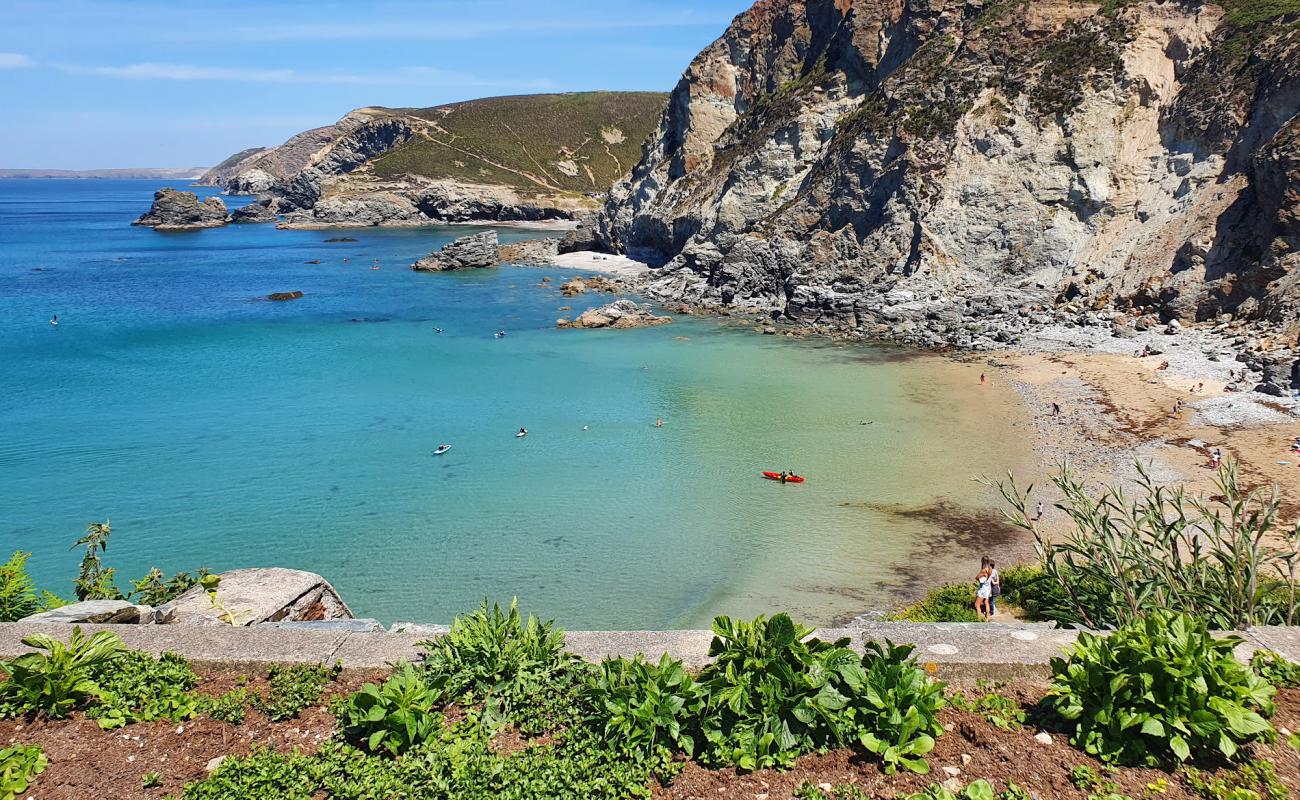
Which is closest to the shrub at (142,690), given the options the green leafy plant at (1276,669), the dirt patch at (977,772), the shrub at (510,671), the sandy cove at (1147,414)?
the shrub at (510,671)

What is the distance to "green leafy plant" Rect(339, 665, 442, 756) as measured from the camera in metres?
6.83

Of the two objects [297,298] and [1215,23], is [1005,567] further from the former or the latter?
[297,298]

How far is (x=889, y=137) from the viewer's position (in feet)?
188

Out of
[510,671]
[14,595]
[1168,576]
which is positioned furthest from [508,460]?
[1168,576]

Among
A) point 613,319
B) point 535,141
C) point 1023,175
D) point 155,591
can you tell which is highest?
point 535,141

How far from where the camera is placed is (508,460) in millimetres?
30484

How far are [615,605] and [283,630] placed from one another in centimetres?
1170

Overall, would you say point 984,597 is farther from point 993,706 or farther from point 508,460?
point 508,460

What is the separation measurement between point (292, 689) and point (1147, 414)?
34611mm

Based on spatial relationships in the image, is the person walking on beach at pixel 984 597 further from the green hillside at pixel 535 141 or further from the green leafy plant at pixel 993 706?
the green hillside at pixel 535 141

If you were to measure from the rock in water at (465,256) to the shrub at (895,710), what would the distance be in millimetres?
86602

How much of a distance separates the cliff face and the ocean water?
9.54m

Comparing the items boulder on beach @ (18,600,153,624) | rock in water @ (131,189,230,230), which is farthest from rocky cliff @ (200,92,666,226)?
boulder on beach @ (18,600,153,624)

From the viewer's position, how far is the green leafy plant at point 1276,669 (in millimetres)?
7199
